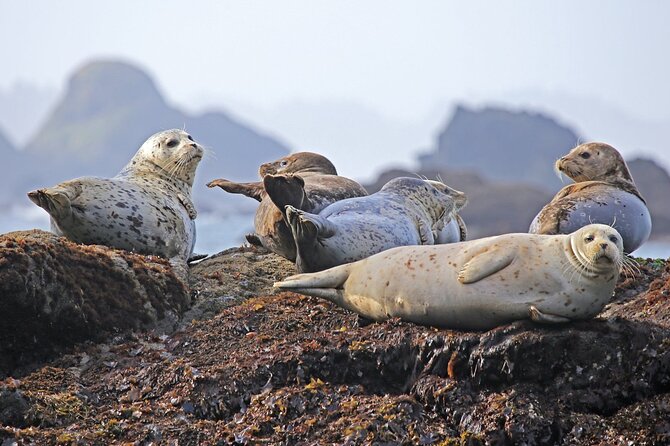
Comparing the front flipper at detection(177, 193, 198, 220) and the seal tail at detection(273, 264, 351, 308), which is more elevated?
the front flipper at detection(177, 193, 198, 220)

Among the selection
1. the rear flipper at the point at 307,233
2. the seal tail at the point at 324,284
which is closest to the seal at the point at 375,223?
the rear flipper at the point at 307,233

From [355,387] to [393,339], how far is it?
405mm

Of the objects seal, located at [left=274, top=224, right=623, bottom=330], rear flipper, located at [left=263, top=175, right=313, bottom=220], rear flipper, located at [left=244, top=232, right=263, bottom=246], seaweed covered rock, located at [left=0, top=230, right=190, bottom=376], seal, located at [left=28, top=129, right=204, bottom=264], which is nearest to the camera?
seal, located at [left=274, top=224, right=623, bottom=330]

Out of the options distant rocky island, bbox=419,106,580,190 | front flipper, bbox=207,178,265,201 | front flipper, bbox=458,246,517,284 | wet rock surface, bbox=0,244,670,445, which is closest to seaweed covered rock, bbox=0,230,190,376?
wet rock surface, bbox=0,244,670,445

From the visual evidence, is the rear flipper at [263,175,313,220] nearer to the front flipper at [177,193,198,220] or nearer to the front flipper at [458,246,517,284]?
the front flipper at [177,193,198,220]

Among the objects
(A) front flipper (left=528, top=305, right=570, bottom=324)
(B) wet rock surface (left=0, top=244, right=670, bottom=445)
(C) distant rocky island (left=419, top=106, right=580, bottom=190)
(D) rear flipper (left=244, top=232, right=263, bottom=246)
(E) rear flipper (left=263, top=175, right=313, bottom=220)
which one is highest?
(C) distant rocky island (left=419, top=106, right=580, bottom=190)

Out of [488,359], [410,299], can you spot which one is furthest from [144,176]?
[488,359]

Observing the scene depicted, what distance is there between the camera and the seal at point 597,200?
10.4 metres

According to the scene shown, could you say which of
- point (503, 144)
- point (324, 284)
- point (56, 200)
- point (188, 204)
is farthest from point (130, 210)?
point (503, 144)

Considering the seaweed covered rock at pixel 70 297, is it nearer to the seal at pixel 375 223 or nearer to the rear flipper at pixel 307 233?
the rear flipper at pixel 307 233

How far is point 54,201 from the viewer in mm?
9930

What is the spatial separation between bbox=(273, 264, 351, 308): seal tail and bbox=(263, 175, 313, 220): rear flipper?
145cm

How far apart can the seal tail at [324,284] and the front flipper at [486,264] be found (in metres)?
0.98

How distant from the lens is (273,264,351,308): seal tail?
7926 mm
